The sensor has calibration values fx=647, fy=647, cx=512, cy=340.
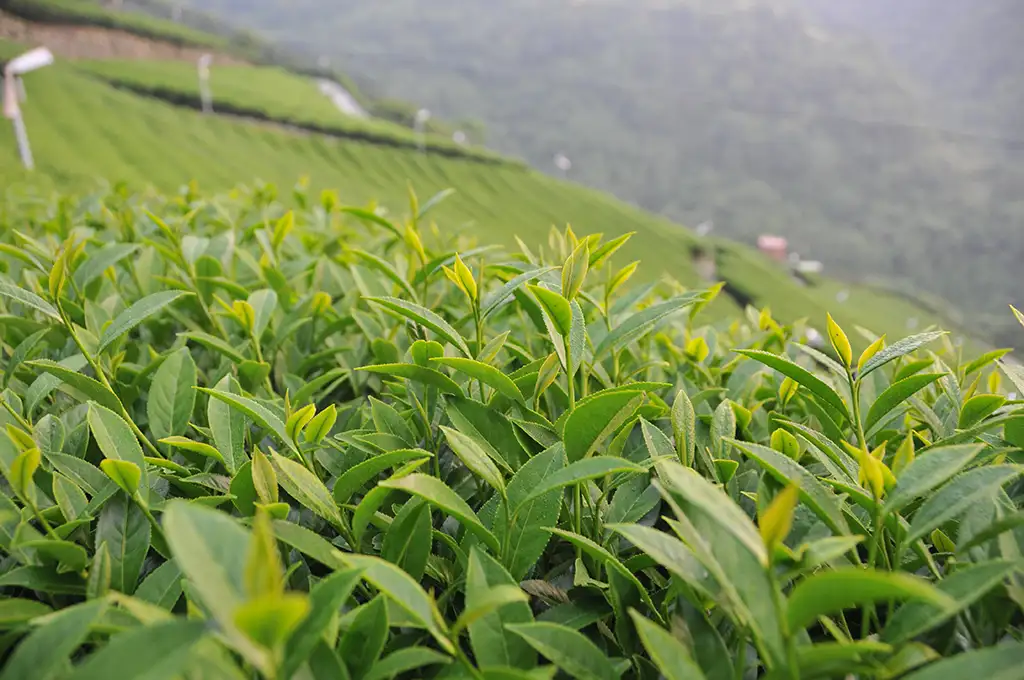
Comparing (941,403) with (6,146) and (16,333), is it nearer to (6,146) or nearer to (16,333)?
(16,333)

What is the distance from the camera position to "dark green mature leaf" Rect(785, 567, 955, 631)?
0.35m

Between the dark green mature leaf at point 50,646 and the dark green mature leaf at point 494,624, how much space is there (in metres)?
A: 0.24

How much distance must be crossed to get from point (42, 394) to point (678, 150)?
60205mm

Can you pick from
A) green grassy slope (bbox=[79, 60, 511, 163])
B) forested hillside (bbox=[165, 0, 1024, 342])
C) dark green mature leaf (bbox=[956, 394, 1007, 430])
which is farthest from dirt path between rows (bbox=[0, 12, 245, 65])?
forested hillside (bbox=[165, 0, 1024, 342])

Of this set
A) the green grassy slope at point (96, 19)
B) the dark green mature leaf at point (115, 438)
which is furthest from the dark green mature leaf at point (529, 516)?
the green grassy slope at point (96, 19)

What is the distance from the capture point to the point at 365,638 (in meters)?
0.47

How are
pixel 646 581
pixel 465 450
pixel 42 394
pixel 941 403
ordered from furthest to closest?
pixel 941 403 < pixel 42 394 < pixel 646 581 < pixel 465 450

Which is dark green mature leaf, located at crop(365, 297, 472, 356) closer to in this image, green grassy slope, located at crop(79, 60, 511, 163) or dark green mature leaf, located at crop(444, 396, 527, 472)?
dark green mature leaf, located at crop(444, 396, 527, 472)

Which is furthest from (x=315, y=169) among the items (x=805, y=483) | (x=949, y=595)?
(x=949, y=595)

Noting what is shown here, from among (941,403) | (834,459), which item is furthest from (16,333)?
(941,403)

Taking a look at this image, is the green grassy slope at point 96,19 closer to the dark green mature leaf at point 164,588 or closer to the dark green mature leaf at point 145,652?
the dark green mature leaf at point 164,588

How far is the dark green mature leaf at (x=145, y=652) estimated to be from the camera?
1.09 feet

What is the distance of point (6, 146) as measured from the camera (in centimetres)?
994

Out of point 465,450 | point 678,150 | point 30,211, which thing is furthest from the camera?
point 678,150
